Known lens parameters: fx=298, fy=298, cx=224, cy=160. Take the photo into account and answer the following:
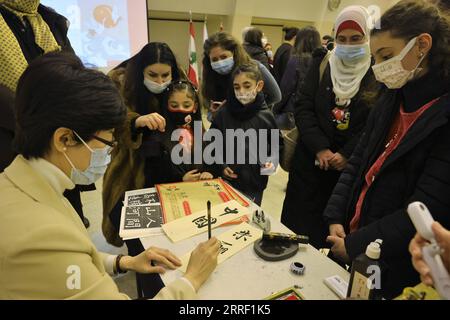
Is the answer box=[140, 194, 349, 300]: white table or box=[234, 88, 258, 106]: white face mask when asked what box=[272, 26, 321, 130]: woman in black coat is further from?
box=[140, 194, 349, 300]: white table

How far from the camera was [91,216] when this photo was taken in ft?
8.95

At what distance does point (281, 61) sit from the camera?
384cm

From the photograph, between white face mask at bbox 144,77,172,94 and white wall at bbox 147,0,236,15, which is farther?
white wall at bbox 147,0,236,15

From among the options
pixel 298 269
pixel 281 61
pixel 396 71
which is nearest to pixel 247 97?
pixel 396 71

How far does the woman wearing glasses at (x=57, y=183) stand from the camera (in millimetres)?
625

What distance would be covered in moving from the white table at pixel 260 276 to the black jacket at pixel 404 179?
0.14 metres

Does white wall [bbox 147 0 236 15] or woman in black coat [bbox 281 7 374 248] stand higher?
white wall [bbox 147 0 236 15]

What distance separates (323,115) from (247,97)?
451 mm

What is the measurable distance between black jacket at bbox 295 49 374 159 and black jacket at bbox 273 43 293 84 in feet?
7.26

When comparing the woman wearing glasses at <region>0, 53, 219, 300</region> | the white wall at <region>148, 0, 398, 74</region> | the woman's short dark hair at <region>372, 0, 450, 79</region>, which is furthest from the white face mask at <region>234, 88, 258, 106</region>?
the white wall at <region>148, 0, 398, 74</region>

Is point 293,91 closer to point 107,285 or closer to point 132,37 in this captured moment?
point 132,37

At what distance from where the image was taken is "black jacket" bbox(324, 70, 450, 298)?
0.90 metres
